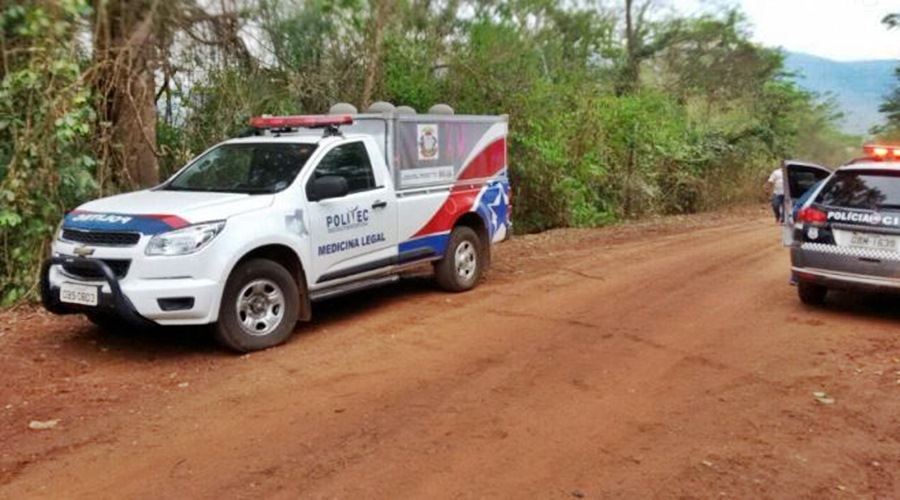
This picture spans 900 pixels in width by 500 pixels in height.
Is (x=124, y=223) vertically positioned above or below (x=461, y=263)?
above

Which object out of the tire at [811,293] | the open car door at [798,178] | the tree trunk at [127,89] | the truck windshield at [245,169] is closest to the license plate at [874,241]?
the tire at [811,293]

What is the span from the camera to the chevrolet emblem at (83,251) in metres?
6.21

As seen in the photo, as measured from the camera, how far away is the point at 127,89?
9.15m

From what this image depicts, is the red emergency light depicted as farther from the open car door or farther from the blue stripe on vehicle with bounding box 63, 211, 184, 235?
the open car door

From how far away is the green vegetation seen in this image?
795 centimetres

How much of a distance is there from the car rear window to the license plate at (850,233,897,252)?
0.29 metres

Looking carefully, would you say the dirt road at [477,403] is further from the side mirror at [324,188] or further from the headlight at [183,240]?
the side mirror at [324,188]

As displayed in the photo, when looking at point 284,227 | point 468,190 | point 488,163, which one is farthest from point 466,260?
point 284,227

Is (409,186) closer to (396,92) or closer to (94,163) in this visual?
(94,163)

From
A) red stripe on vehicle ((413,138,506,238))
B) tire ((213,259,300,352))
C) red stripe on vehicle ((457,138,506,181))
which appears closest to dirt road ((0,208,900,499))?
tire ((213,259,300,352))

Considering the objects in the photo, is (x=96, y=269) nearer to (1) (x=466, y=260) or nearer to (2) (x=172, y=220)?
(2) (x=172, y=220)

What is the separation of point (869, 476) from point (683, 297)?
183 inches

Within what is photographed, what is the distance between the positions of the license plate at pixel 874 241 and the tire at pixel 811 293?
731 millimetres

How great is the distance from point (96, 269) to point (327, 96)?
7063 millimetres
